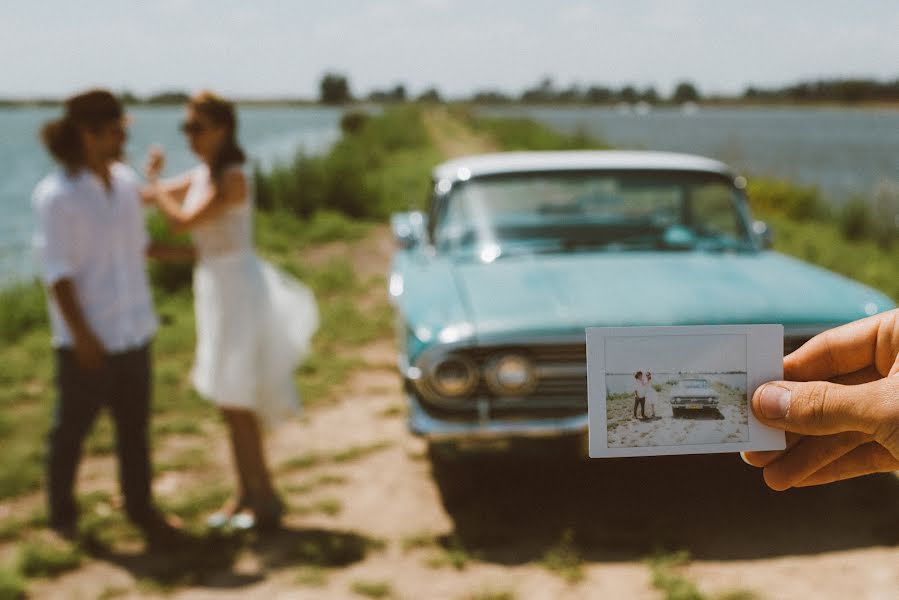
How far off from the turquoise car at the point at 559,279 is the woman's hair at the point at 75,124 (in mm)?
1492

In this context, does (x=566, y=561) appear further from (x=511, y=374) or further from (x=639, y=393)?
(x=639, y=393)

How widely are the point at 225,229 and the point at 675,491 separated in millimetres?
2214

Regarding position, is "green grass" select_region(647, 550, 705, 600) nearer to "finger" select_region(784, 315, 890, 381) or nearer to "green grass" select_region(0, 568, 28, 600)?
"finger" select_region(784, 315, 890, 381)

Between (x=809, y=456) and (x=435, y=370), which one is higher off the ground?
(x=809, y=456)

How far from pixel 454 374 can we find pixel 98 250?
5.12 ft

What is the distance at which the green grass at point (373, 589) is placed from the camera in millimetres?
3477

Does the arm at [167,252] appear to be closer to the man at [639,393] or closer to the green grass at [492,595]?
the green grass at [492,595]

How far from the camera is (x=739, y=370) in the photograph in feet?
3.82

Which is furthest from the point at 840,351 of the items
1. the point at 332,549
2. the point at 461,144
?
the point at 461,144

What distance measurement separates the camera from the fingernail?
1.16m

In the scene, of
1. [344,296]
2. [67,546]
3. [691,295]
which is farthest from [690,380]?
[344,296]

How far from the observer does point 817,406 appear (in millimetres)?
1180

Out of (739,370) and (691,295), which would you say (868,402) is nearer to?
(739,370)

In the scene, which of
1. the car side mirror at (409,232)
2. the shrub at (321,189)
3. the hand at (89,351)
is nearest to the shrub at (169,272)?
the car side mirror at (409,232)
